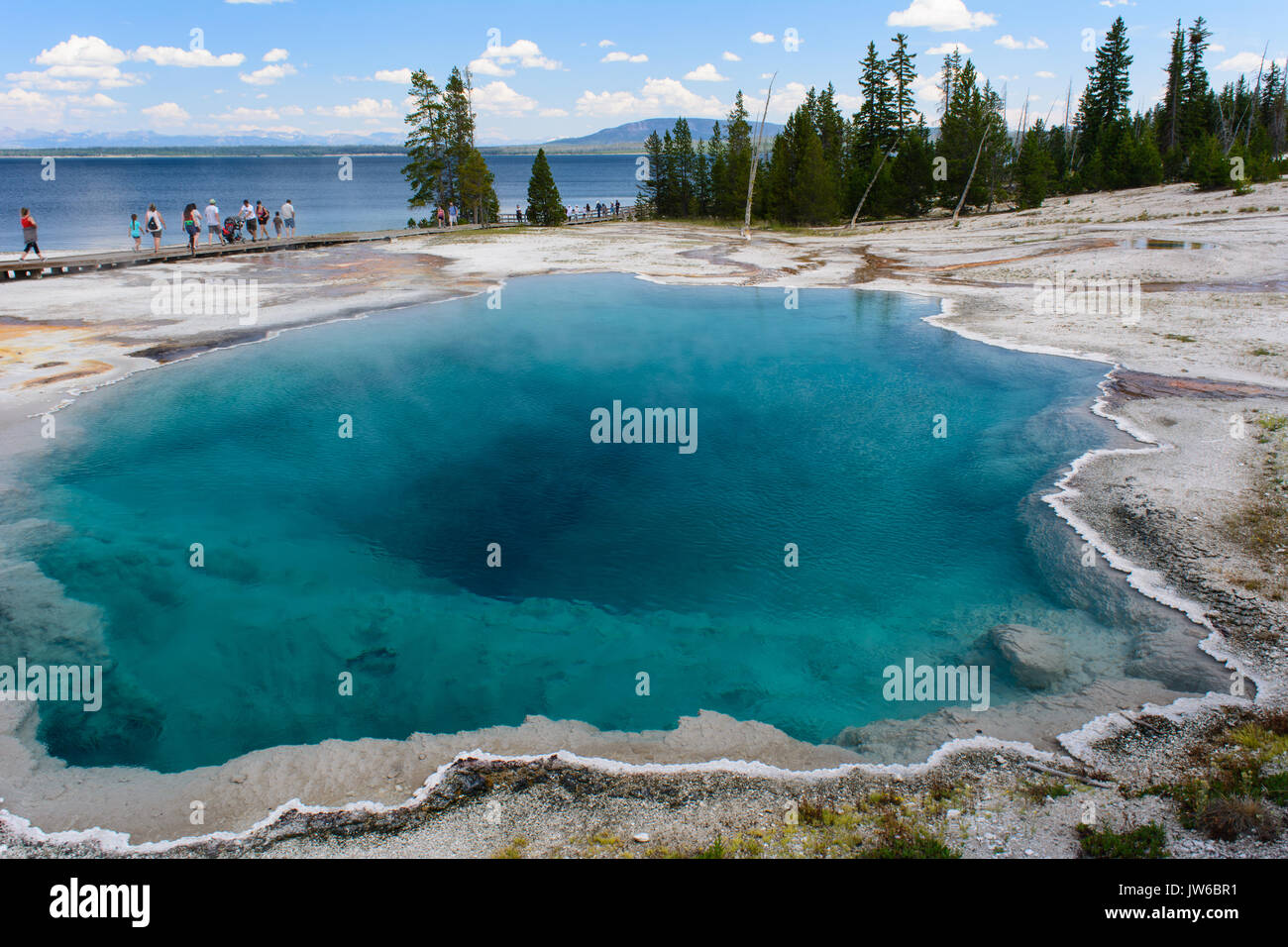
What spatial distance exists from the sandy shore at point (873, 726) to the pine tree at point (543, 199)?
32655 mm

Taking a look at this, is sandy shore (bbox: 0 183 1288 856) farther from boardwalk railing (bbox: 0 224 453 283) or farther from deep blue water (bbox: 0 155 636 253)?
deep blue water (bbox: 0 155 636 253)

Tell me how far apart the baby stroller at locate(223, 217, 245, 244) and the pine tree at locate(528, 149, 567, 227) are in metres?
22.1

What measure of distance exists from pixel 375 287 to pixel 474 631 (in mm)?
23196

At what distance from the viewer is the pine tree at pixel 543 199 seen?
58.0 meters

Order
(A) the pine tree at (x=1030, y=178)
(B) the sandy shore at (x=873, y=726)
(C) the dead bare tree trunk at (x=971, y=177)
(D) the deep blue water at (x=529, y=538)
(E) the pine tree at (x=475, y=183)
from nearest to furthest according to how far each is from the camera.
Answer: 1. (B) the sandy shore at (x=873, y=726)
2. (D) the deep blue water at (x=529, y=538)
3. (C) the dead bare tree trunk at (x=971, y=177)
4. (A) the pine tree at (x=1030, y=178)
5. (E) the pine tree at (x=475, y=183)

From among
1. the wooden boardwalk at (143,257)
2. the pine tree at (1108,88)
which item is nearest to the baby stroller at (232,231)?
the wooden boardwalk at (143,257)

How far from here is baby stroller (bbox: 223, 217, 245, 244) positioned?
1569 inches

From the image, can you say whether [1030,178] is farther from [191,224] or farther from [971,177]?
[191,224]

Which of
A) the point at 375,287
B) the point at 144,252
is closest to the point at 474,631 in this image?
the point at 375,287

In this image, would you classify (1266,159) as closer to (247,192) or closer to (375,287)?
(375,287)

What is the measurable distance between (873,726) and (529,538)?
Answer: 612 cm

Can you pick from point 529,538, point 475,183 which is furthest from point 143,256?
point 529,538

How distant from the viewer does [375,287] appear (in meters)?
29.9

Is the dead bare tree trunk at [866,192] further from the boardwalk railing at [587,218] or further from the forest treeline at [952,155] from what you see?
the boardwalk railing at [587,218]
